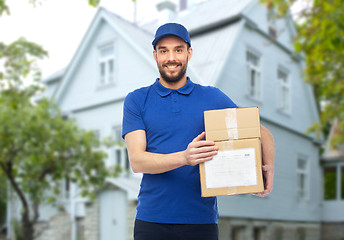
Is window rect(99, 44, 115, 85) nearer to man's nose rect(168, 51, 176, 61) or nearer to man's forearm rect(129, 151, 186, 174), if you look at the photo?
man's nose rect(168, 51, 176, 61)

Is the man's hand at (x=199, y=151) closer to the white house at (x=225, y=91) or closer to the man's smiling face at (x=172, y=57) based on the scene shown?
the man's smiling face at (x=172, y=57)

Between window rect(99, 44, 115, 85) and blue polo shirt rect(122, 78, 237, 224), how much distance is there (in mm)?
14134

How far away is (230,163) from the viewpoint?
97.0 inches

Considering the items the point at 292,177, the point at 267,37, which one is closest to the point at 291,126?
the point at 292,177

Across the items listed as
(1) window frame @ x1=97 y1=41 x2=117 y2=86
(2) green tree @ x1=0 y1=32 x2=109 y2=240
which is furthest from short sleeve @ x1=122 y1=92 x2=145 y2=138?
(1) window frame @ x1=97 y1=41 x2=117 y2=86

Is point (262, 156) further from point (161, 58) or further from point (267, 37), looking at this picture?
point (267, 37)

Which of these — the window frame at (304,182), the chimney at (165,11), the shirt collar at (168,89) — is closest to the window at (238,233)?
the window frame at (304,182)

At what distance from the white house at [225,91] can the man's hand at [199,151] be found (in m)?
11.3

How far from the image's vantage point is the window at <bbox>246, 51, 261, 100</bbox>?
16500 millimetres

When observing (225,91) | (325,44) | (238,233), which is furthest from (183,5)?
(325,44)

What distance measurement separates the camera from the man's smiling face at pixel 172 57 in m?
2.66

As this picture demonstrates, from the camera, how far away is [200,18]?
17.4 m

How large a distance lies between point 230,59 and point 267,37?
337 cm

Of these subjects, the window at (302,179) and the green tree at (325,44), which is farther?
the window at (302,179)
